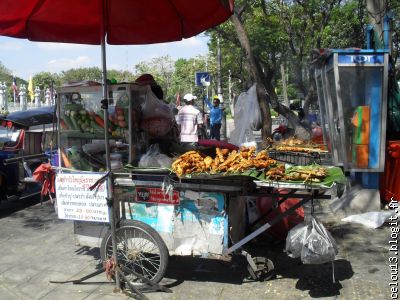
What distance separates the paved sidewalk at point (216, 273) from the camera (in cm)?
398

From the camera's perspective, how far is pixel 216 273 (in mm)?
4453

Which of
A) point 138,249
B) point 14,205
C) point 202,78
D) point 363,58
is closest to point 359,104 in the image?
point 363,58

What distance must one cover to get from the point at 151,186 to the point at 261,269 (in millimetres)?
1285

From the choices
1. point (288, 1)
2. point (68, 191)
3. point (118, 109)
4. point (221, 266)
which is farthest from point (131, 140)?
point (288, 1)

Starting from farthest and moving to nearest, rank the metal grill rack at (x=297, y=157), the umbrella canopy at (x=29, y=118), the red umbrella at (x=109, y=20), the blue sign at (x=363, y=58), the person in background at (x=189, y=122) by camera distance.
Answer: the person in background at (x=189, y=122) → the umbrella canopy at (x=29, y=118) → the blue sign at (x=363, y=58) → the metal grill rack at (x=297, y=157) → the red umbrella at (x=109, y=20)

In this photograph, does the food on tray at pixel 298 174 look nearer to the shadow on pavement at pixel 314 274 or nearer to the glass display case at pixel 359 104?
the shadow on pavement at pixel 314 274

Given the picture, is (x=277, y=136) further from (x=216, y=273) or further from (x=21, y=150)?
(x=216, y=273)

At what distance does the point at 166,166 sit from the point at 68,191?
0.98 metres

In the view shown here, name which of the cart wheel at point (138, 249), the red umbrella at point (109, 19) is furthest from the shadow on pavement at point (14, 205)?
the red umbrella at point (109, 19)

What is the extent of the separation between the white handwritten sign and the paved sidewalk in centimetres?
71

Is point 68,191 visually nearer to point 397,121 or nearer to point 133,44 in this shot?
point 133,44

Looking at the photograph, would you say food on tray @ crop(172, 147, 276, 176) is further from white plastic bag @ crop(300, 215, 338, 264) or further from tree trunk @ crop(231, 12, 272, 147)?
tree trunk @ crop(231, 12, 272, 147)

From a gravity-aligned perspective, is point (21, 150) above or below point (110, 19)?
below

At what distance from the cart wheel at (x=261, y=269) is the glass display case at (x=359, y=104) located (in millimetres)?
2981
